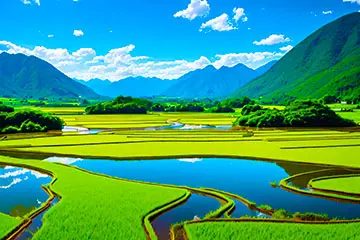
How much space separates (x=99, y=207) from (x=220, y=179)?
31.8 feet

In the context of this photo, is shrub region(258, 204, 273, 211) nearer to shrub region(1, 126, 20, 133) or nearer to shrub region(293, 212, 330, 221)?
shrub region(293, 212, 330, 221)

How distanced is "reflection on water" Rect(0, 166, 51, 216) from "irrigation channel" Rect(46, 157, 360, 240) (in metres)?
4.33

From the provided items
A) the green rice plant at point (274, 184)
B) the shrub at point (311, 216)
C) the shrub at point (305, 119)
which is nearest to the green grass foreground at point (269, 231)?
the shrub at point (311, 216)

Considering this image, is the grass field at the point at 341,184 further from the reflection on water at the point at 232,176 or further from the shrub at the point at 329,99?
the shrub at the point at 329,99

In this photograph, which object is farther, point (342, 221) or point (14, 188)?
point (14, 188)

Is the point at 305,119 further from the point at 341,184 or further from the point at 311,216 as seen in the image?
the point at 311,216

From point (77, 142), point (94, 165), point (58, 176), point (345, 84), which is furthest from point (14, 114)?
point (345, 84)

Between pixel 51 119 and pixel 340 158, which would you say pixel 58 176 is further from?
pixel 51 119

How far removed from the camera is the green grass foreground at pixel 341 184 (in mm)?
19375

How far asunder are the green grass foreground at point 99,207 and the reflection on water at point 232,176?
3038 millimetres

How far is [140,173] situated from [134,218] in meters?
10.2

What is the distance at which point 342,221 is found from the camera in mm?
14352

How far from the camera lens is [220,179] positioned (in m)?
22.8

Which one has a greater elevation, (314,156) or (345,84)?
(345,84)
